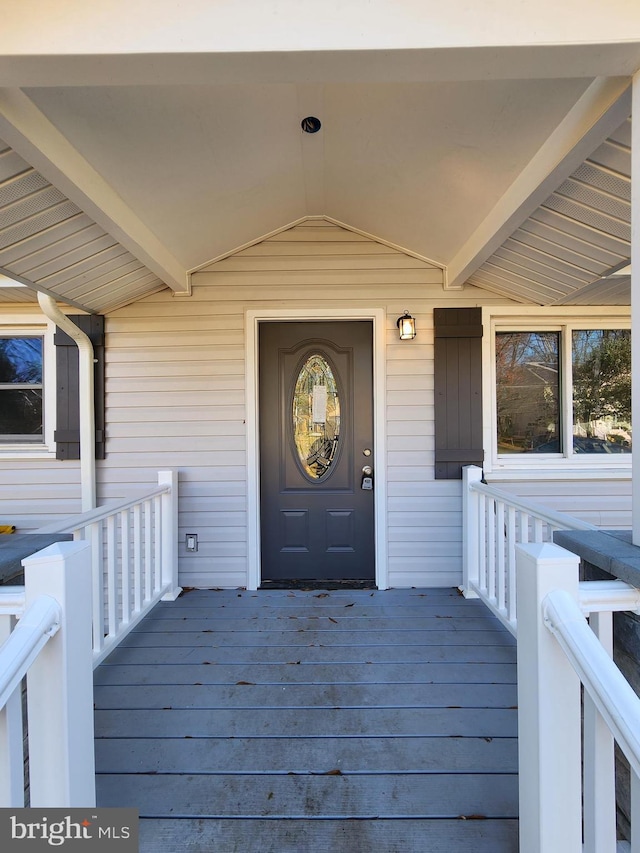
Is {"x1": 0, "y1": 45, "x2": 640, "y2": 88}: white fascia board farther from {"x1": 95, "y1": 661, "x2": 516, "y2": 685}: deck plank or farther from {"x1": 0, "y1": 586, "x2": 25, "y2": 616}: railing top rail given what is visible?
{"x1": 95, "y1": 661, "x2": 516, "y2": 685}: deck plank

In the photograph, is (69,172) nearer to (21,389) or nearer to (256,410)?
(256,410)

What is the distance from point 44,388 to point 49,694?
261 centimetres

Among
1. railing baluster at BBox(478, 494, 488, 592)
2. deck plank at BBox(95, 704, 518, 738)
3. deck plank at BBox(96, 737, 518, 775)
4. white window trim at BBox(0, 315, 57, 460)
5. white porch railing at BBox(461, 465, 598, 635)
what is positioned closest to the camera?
deck plank at BBox(96, 737, 518, 775)

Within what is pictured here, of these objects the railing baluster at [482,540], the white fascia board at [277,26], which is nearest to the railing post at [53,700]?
the white fascia board at [277,26]

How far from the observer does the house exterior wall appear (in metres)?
2.80

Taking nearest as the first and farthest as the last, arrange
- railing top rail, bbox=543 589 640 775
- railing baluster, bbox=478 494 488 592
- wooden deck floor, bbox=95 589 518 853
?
1. railing top rail, bbox=543 589 640 775
2. wooden deck floor, bbox=95 589 518 853
3. railing baluster, bbox=478 494 488 592

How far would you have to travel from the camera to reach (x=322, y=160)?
2104 mm

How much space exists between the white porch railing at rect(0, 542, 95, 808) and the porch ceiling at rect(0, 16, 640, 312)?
1.40 metres

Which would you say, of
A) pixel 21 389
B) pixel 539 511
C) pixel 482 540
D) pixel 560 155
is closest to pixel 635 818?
pixel 539 511

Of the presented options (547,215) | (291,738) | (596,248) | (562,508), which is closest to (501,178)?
(547,215)

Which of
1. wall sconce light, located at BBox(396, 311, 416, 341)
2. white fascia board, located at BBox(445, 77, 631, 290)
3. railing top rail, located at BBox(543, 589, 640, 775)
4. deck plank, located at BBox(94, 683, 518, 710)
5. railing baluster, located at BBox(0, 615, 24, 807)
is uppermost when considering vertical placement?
white fascia board, located at BBox(445, 77, 631, 290)

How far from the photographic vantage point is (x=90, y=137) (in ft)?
4.98

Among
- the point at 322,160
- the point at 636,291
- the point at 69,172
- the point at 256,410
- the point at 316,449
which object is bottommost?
the point at 316,449

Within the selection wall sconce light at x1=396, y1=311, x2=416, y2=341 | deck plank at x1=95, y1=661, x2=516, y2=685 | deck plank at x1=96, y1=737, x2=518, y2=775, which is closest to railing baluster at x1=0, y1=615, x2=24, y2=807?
deck plank at x1=96, y1=737, x2=518, y2=775
